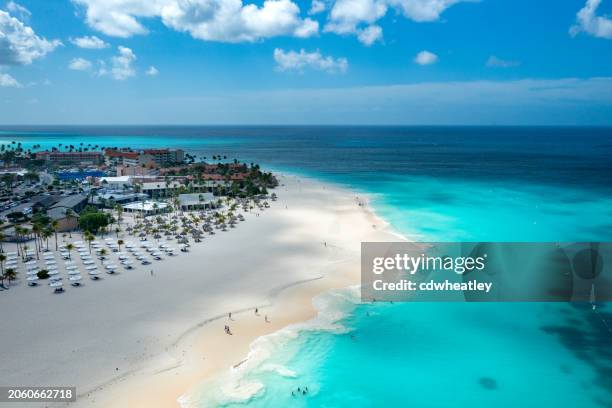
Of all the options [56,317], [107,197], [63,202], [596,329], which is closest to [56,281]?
[56,317]

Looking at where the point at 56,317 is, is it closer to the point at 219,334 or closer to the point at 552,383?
the point at 219,334

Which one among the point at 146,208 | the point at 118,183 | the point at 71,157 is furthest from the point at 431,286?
the point at 71,157

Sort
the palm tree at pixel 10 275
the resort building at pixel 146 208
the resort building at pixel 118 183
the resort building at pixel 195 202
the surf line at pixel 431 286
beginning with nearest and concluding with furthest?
1. the palm tree at pixel 10 275
2. the surf line at pixel 431 286
3. the resort building at pixel 146 208
4. the resort building at pixel 195 202
5. the resort building at pixel 118 183

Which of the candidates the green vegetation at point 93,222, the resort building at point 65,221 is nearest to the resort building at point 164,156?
the resort building at point 65,221

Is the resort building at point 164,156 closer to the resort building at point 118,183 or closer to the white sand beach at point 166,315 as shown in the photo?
the resort building at point 118,183

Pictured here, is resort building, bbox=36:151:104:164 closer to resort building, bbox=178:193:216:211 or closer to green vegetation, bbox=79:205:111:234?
resort building, bbox=178:193:216:211
